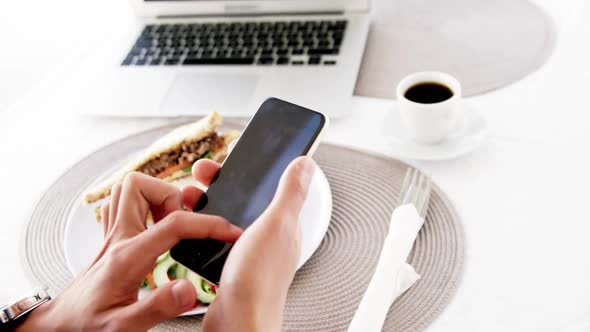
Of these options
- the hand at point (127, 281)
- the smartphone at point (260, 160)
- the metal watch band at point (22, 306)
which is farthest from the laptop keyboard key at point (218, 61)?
the metal watch band at point (22, 306)

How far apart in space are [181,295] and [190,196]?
0.65ft

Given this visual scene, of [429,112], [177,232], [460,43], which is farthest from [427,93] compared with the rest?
[177,232]

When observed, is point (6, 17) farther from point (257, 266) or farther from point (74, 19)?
point (257, 266)

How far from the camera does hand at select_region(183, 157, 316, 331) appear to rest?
0.47 meters

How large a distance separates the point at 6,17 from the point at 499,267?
1464 mm

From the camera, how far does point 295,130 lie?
2.12ft

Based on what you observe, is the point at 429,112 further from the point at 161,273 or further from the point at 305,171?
the point at 161,273

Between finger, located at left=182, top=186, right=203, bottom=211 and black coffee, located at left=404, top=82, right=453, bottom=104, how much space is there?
33cm

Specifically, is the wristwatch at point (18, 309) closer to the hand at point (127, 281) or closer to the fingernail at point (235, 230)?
the hand at point (127, 281)

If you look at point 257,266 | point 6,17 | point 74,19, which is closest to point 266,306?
point 257,266

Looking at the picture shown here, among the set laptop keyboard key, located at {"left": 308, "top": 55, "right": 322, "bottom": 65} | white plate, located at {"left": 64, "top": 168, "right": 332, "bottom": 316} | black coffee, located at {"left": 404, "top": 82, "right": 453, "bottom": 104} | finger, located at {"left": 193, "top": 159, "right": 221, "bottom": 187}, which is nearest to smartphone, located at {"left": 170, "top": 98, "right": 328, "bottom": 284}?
finger, located at {"left": 193, "top": 159, "right": 221, "bottom": 187}

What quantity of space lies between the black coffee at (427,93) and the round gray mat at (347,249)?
3.6 inches

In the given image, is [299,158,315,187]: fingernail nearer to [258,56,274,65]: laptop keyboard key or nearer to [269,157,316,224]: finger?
[269,157,316,224]: finger

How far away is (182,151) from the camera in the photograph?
0.88m
